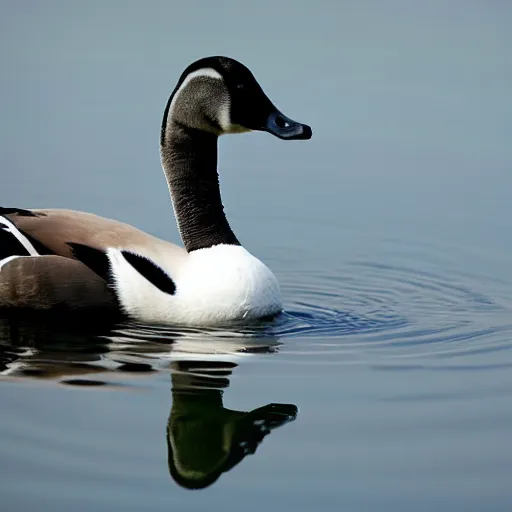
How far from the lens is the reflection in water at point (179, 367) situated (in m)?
6.25

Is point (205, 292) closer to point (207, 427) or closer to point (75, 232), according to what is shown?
point (75, 232)

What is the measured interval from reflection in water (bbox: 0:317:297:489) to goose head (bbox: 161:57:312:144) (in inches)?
57.8

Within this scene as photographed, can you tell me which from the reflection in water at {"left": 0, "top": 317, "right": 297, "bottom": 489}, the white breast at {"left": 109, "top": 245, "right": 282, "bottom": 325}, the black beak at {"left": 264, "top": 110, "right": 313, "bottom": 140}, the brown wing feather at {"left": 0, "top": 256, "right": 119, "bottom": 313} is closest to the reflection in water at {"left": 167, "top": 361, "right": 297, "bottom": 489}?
the reflection in water at {"left": 0, "top": 317, "right": 297, "bottom": 489}

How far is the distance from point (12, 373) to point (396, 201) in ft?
18.7

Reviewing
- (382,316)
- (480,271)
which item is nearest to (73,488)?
(382,316)

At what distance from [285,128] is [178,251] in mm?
1086

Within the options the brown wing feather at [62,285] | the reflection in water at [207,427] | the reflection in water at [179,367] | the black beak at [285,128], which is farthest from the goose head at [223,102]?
the reflection in water at [207,427]

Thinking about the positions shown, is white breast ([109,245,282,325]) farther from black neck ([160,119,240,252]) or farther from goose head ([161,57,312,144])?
goose head ([161,57,312,144])

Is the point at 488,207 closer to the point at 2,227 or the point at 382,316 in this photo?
the point at 382,316

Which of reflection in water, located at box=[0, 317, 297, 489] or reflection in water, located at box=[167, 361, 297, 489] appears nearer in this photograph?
reflection in water, located at box=[167, 361, 297, 489]

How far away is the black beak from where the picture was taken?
916cm

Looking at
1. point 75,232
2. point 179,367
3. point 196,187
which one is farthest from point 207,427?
point 196,187

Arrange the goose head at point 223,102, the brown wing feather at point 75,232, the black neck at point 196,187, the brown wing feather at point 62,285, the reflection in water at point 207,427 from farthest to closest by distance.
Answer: the black neck at point 196,187 → the goose head at point 223,102 → the brown wing feather at point 75,232 → the brown wing feather at point 62,285 → the reflection in water at point 207,427

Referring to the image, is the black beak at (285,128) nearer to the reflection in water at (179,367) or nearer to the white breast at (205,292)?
the white breast at (205,292)
